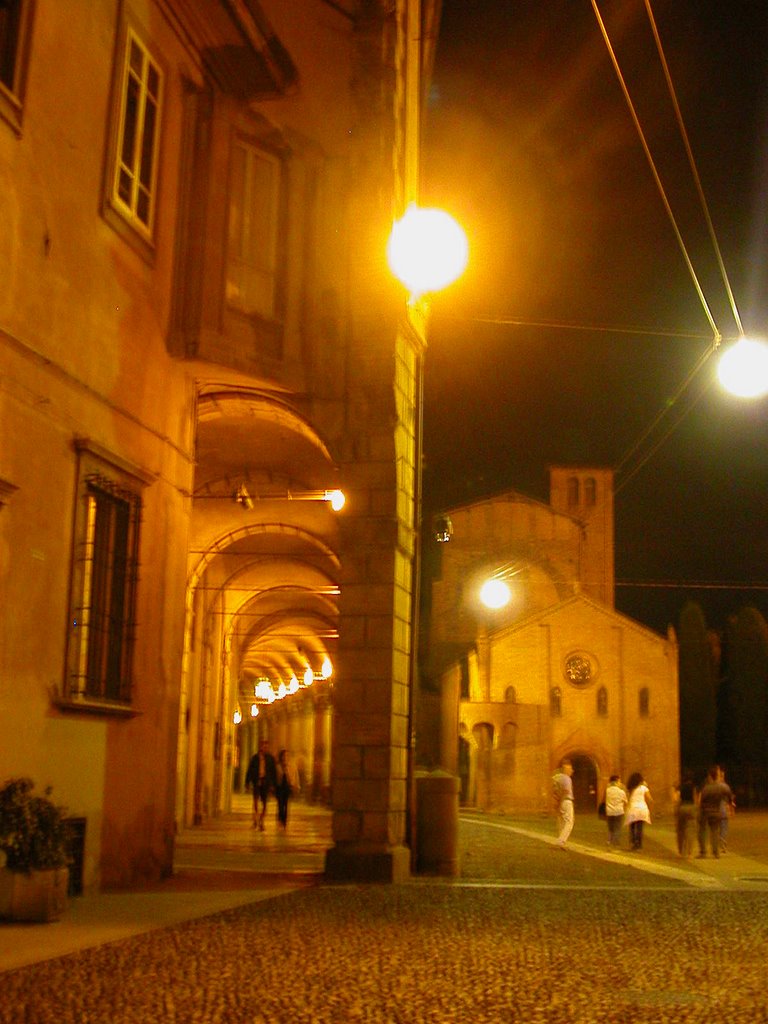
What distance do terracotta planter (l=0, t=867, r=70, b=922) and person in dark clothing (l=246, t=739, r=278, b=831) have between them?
15.4m

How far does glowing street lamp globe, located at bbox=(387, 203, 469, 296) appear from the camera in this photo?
12422 mm

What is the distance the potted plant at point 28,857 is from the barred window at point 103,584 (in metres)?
1.81

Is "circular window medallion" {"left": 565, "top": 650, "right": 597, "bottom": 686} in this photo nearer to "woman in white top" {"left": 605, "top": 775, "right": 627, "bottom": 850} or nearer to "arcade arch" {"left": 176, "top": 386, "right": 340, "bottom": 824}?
"arcade arch" {"left": 176, "top": 386, "right": 340, "bottom": 824}

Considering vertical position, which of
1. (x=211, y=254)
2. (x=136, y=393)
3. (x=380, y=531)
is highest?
(x=211, y=254)

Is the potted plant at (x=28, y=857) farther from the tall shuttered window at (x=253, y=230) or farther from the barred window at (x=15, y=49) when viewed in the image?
the tall shuttered window at (x=253, y=230)

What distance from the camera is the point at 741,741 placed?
77.1 metres

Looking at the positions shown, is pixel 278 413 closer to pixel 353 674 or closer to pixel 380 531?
pixel 380 531

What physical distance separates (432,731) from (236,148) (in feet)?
194

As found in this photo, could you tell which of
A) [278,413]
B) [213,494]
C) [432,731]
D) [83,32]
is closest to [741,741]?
[432,731]

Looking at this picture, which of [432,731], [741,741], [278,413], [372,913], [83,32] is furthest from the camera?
[741,741]

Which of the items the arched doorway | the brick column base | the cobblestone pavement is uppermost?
the arched doorway

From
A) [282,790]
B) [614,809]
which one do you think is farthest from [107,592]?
[614,809]

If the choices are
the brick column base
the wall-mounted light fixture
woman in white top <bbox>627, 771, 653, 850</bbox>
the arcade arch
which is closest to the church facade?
the arcade arch

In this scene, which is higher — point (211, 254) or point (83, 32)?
point (83, 32)
